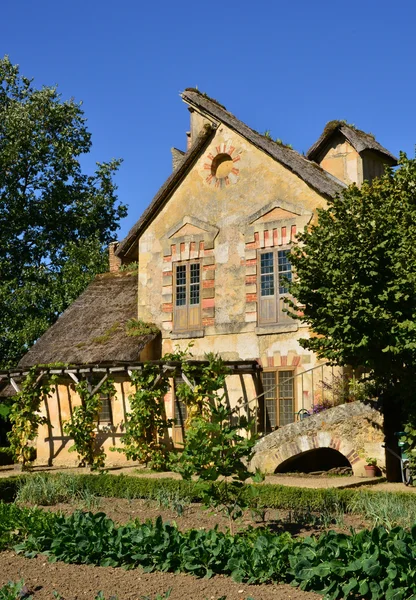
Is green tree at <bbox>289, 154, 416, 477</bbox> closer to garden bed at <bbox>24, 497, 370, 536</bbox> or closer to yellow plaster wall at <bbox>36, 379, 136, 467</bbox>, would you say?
garden bed at <bbox>24, 497, 370, 536</bbox>

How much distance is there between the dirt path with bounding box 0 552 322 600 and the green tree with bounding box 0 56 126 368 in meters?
23.4

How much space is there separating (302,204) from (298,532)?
10623mm

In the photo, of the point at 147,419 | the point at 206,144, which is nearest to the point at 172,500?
the point at 147,419

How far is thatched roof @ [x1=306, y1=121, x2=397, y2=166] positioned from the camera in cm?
2081

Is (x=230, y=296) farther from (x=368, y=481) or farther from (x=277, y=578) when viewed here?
(x=277, y=578)

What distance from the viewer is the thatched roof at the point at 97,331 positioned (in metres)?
20.9

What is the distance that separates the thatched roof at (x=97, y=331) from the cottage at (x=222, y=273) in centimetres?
Answer: 4

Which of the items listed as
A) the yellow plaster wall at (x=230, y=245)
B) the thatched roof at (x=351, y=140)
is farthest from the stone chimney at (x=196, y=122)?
the thatched roof at (x=351, y=140)

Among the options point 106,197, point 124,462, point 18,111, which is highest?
point 18,111

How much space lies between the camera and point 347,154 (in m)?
21.5

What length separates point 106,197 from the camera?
36469mm

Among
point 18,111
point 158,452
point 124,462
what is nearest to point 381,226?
point 158,452

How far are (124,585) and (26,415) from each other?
13.5 m

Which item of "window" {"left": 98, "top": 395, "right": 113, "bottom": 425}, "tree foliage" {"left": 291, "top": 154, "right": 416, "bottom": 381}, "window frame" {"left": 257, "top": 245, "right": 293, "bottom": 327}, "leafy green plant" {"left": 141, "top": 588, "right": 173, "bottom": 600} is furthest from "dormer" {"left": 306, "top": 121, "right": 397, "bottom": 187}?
"leafy green plant" {"left": 141, "top": 588, "right": 173, "bottom": 600}
